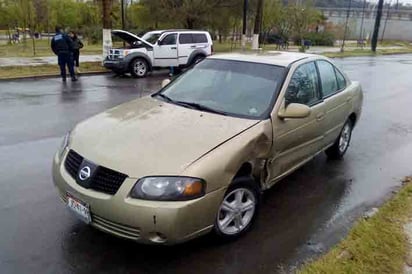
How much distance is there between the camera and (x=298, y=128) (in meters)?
4.34

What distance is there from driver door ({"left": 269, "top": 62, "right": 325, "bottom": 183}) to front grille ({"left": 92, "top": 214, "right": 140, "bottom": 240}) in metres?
1.59

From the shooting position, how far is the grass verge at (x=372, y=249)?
3201 mm

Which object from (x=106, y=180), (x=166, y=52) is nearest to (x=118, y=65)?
(x=166, y=52)

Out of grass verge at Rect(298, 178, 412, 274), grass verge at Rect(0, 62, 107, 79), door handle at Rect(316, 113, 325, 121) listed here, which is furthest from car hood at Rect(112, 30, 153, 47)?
grass verge at Rect(298, 178, 412, 274)

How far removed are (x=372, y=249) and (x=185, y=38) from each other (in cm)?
1379

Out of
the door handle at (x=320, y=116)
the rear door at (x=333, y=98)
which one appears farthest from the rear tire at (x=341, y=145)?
the door handle at (x=320, y=116)

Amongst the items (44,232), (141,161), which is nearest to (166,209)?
(141,161)

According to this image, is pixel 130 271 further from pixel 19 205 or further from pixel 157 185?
pixel 19 205

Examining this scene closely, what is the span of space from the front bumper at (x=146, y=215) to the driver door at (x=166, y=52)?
12.8m

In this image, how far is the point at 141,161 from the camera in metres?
3.13

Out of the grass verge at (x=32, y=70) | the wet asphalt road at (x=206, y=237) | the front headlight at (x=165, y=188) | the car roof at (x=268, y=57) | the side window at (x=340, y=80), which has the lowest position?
the grass verge at (x=32, y=70)

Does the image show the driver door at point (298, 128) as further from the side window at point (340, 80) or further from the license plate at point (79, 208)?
the license plate at point (79, 208)

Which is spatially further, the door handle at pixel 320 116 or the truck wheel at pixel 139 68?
the truck wheel at pixel 139 68

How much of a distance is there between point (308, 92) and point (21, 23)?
39.4 meters
